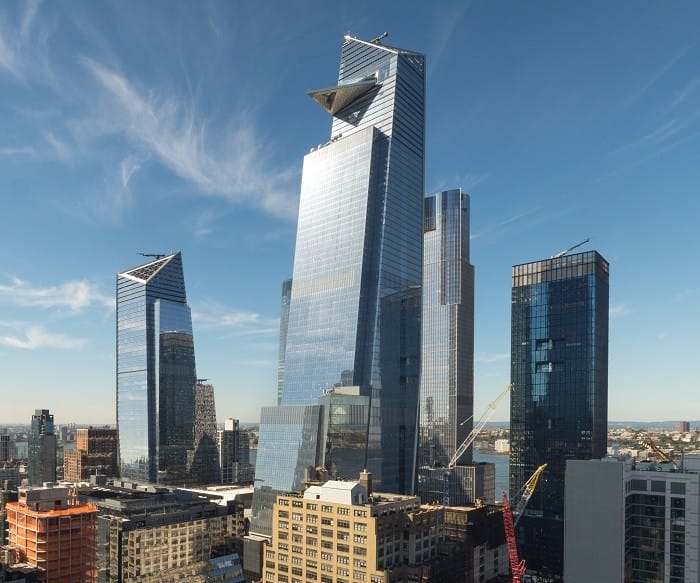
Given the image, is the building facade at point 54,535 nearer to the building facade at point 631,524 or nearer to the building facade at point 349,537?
the building facade at point 349,537

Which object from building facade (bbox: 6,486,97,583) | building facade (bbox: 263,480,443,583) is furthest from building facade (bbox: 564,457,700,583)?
building facade (bbox: 6,486,97,583)

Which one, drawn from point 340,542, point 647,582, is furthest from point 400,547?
point 647,582

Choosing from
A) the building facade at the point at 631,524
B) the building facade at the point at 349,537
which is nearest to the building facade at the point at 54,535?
the building facade at the point at 349,537

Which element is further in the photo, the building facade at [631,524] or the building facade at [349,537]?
the building facade at [349,537]

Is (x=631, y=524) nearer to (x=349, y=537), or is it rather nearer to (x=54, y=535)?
(x=349, y=537)

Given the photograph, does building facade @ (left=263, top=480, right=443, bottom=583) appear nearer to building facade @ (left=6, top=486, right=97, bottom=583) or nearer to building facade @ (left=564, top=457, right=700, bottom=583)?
building facade @ (left=564, top=457, right=700, bottom=583)

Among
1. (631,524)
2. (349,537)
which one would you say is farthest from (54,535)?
(631,524)
